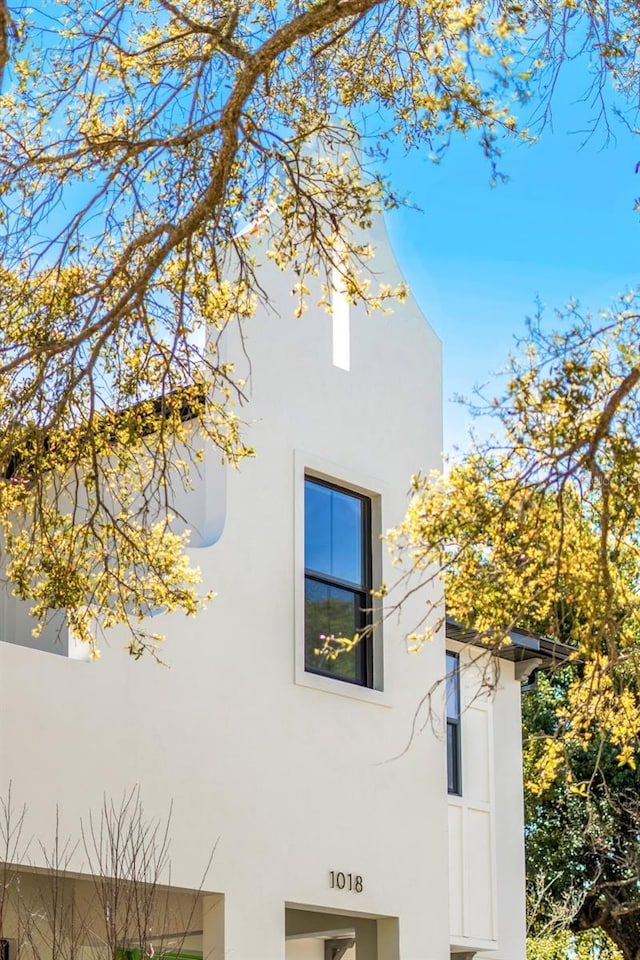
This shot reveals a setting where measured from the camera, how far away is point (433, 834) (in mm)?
13562

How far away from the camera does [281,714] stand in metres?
12.3

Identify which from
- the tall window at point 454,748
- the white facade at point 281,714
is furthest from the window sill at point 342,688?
the tall window at point 454,748

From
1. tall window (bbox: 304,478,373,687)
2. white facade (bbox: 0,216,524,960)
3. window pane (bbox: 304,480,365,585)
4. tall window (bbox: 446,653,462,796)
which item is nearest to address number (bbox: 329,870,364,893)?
white facade (bbox: 0,216,524,960)

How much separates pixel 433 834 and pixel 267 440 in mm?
3945

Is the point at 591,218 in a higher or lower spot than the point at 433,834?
higher

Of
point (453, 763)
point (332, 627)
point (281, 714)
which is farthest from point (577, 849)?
point (281, 714)

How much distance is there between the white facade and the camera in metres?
10.8

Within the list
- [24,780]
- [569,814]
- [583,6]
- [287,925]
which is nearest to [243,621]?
[24,780]

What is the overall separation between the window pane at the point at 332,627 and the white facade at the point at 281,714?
20cm

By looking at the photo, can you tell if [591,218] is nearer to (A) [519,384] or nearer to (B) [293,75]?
(B) [293,75]

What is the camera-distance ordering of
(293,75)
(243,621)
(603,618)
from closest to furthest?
(603,618) → (293,75) → (243,621)

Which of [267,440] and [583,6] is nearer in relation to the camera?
[583,6]

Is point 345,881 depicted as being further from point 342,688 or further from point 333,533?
point 333,533

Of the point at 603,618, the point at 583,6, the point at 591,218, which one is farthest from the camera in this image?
the point at 591,218
